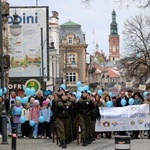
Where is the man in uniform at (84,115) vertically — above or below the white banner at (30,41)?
below

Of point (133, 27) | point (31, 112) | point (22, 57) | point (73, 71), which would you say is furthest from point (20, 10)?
point (73, 71)

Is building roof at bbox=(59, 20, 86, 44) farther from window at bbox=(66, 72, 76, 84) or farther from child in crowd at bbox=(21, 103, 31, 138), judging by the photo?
child in crowd at bbox=(21, 103, 31, 138)

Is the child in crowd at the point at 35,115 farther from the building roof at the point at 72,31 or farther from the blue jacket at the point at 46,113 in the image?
the building roof at the point at 72,31

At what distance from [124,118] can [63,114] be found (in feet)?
11.4

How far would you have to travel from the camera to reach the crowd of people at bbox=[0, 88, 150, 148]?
20.6 metres

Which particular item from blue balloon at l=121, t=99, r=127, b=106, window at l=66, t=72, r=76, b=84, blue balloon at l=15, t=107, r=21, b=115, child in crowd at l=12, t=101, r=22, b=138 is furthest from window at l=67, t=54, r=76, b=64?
blue balloon at l=121, t=99, r=127, b=106

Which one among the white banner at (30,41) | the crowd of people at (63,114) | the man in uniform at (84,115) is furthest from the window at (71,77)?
the man in uniform at (84,115)

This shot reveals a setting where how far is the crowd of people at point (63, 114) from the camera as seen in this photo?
67.7 feet

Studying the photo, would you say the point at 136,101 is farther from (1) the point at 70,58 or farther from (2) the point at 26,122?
(1) the point at 70,58

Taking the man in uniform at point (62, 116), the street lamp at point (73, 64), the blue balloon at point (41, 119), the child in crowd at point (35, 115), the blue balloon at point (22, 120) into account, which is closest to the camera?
the man in uniform at point (62, 116)

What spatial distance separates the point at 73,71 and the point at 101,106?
82.2 m

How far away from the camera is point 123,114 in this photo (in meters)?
23.4

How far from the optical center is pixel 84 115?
827 inches

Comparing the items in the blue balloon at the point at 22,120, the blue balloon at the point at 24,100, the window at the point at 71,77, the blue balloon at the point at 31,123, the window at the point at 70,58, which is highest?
the window at the point at 70,58
